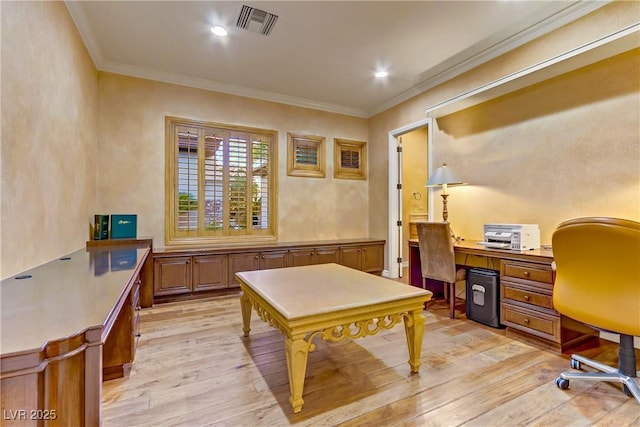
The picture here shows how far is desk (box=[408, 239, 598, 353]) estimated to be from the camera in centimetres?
234

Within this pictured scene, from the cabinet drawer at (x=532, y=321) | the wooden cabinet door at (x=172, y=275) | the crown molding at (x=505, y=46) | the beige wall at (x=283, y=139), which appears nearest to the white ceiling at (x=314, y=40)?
the crown molding at (x=505, y=46)

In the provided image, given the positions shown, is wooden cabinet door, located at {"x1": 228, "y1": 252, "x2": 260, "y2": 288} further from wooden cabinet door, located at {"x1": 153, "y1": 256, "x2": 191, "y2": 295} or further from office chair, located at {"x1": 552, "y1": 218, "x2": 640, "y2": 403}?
office chair, located at {"x1": 552, "y1": 218, "x2": 640, "y2": 403}

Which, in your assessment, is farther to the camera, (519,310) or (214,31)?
(214,31)

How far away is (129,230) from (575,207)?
476cm

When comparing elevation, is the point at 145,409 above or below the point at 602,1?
below

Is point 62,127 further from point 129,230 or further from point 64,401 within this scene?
point 64,401

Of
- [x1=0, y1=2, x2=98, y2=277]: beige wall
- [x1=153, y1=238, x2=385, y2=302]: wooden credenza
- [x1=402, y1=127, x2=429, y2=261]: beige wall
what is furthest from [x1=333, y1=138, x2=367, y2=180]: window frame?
[x1=0, y1=2, x2=98, y2=277]: beige wall

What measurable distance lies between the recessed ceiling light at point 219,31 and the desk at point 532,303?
3.42 metres

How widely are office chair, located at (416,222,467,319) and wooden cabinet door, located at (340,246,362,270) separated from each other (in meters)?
1.56

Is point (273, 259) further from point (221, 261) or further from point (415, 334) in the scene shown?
point (415, 334)

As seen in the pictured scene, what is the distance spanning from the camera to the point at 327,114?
17.0ft

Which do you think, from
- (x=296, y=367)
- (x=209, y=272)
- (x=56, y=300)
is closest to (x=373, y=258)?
(x=209, y=272)

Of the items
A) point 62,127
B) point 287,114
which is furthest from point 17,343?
point 287,114

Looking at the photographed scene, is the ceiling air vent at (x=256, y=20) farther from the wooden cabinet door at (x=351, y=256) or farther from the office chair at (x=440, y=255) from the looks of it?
the wooden cabinet door at (x=351, y=256)
